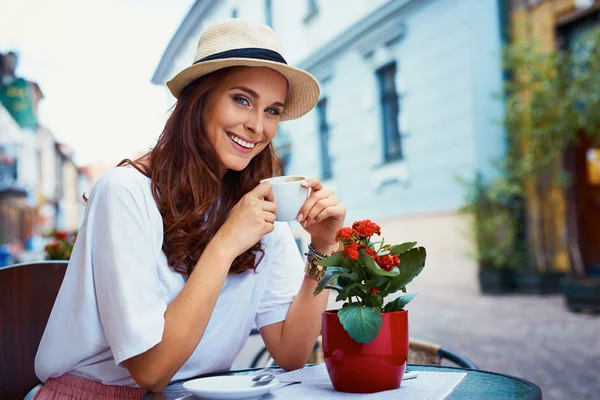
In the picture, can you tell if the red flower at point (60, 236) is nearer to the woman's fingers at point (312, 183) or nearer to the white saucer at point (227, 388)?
the woman's fingers at point (312, 183)

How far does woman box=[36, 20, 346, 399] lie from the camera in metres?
1.10

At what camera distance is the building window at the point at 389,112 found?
982 cm

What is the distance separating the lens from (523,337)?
519 centimetres

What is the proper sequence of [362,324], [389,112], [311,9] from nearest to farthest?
[362,324]
[389,112]
[311,9]

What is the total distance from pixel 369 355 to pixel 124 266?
43 cm

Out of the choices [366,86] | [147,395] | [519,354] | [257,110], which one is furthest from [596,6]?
[147,395]

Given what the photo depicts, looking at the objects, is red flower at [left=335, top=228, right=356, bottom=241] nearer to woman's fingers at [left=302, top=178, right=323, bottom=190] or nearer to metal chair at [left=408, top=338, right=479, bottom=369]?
woman's fingers at [left=302, top=178, right=323, bottom=190]

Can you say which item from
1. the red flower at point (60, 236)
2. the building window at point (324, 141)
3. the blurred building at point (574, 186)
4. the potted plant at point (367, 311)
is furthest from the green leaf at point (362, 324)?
the building window at point (324, 141)

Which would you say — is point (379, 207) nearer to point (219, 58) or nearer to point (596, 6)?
point (596, 6)

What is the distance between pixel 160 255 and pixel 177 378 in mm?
242

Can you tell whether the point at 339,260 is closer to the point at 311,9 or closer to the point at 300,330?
the point at 300,330

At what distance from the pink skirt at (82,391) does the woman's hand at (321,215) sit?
448 millimetres

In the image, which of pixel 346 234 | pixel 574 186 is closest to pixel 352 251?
pixel 346 234

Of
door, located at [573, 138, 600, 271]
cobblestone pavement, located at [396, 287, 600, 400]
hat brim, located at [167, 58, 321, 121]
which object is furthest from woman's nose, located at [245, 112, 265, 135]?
door, located at [573, 138, 600, 271]
